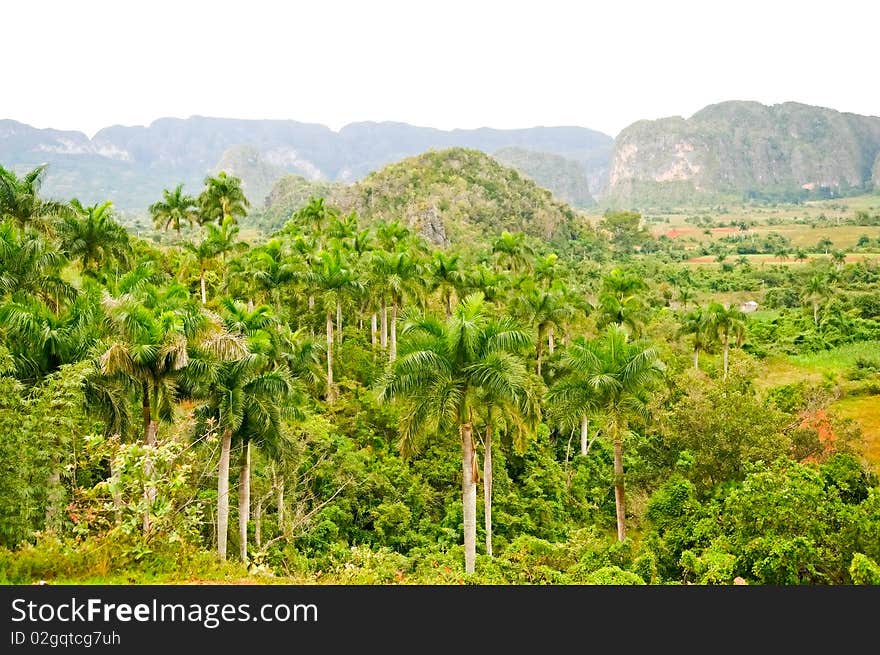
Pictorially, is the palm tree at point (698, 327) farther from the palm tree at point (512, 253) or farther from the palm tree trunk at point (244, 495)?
the palm tree trunk at point (244, 495)

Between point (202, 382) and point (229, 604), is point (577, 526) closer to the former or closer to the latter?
point (202, 382)

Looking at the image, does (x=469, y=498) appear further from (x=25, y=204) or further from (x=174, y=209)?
(x=174, y=209)

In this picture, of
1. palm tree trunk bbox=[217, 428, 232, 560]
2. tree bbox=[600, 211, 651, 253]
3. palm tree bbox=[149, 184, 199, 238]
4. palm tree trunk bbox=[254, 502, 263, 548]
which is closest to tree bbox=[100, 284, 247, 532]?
palm tree trunk bbox=[217, 428, 232, 560]

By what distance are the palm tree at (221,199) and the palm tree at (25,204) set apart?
16.9 meters

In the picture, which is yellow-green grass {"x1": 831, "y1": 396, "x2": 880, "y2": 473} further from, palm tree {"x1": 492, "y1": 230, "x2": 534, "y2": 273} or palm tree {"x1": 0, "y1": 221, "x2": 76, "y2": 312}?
palm tree {"x1": 0, "y1": 221, "x2": 76, "y2": 312}

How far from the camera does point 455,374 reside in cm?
1666

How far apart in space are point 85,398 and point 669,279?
75.8m

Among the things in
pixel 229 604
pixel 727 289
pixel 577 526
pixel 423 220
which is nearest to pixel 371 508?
pixel 577 526

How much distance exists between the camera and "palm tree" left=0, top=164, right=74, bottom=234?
25.5m

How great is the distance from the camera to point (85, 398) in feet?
49.2

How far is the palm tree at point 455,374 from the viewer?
53.6 ft

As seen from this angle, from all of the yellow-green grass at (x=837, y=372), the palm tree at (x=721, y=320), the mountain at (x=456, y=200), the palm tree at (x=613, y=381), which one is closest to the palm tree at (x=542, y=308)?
the palm tree at (x=613, y=381)

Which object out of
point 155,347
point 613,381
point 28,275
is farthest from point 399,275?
point 155,347

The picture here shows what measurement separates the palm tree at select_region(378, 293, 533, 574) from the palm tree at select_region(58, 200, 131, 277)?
19.6 meters
